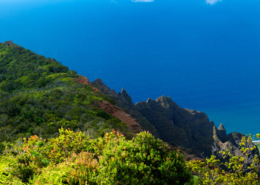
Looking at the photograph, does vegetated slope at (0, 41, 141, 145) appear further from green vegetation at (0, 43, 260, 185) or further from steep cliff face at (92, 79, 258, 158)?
steep cliff face at (92, 79, 258, 158)

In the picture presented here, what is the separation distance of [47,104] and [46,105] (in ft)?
0.46

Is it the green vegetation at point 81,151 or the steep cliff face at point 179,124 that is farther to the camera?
the steep cliff face at point 179,124

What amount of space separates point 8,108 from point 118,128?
35.7ft

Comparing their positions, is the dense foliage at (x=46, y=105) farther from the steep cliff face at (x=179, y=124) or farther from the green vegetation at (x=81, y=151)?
the steep cliff face at (x=179, y=124)

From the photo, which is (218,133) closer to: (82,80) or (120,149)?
(82,80)

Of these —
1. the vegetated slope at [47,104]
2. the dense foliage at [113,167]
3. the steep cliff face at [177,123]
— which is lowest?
the dense foliage at [113,167]

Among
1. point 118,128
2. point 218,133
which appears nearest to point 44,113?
point 118,128

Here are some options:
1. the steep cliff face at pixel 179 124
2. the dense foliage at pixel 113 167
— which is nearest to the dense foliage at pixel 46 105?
the dense foliage at pixel 113 167

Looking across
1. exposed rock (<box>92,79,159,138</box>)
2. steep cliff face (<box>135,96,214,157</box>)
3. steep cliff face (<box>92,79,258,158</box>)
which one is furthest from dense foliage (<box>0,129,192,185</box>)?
steep cliff face (<box>135,96,214,157</box>)

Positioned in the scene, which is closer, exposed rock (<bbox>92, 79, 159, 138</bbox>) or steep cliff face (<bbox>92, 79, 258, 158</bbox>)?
exposed rock (<bbox>92, 79, 159, 138</bbox>)

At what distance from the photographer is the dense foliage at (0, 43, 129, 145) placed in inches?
716

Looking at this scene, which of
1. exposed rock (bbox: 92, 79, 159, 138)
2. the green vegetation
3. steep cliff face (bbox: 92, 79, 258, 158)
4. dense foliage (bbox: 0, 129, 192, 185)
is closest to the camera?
dense foliage (bbox: 0, 129, 192, 185)

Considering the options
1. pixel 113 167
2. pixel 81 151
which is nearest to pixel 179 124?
pixel 81 151

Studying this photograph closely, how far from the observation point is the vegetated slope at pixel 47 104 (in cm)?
1822
